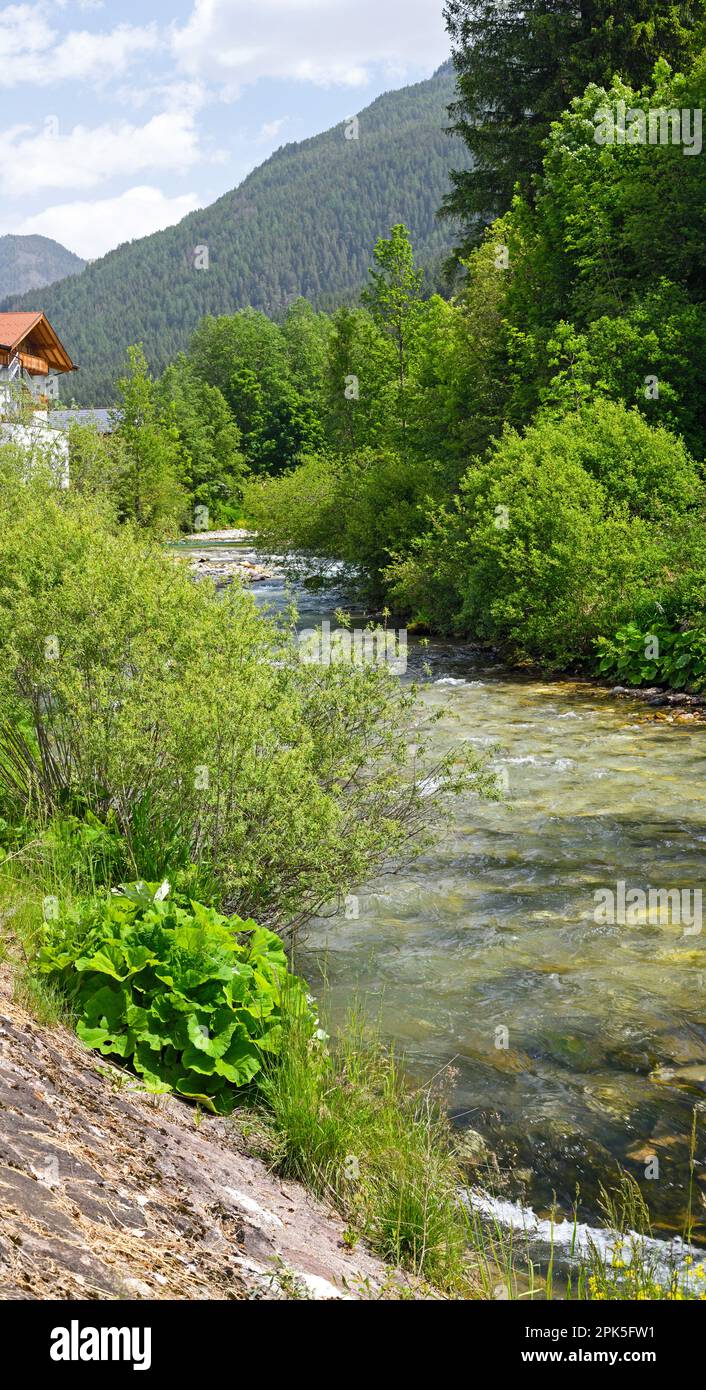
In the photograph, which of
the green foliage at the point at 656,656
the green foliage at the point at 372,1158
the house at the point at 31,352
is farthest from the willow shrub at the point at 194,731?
the house at the point at 31,352

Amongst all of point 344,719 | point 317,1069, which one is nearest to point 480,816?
point 344,719

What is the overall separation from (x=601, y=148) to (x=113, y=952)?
23.4m

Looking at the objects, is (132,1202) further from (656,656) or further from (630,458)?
(630,458)

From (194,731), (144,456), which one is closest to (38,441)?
(194,731)

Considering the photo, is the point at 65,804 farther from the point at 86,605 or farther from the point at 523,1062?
the point at 523,1062

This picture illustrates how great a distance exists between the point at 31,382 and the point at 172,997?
41.3 metres

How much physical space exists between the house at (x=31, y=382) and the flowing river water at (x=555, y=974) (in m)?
19.5

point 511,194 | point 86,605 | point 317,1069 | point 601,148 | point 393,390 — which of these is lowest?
point 317,1069

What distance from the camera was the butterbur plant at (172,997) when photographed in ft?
14.5

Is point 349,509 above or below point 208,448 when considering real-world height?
below

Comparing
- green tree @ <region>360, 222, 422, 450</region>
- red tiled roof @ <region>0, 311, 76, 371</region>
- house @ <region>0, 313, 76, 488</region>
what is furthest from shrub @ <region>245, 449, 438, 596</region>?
red tiled roof @ <region>0, 311, 76, 371</region>

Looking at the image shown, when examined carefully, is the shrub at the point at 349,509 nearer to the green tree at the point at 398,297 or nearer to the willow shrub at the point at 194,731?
the green tree at the point at 398,297

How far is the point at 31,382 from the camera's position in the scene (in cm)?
4175

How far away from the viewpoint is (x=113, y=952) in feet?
15.3
